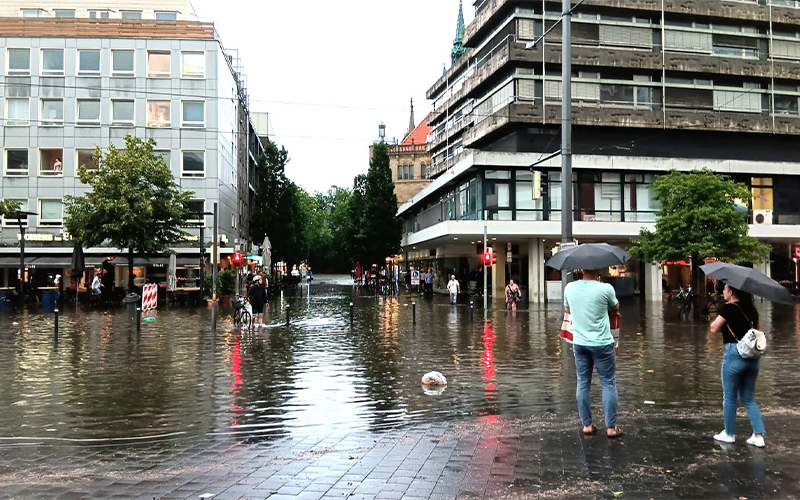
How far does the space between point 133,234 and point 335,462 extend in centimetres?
3309

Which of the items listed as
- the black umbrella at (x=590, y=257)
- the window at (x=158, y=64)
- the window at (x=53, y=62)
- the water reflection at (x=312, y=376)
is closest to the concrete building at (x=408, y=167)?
the window at (x=158, y=64)

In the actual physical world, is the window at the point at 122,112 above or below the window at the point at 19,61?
below

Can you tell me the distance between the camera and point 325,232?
128 meters

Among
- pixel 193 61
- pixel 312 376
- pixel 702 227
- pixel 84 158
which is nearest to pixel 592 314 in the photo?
pixel 312 376

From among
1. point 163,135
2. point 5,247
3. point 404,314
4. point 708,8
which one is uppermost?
point 708,8

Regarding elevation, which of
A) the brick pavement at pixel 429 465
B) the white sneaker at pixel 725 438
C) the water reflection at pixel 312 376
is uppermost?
the white sneaker at pixel 725 438

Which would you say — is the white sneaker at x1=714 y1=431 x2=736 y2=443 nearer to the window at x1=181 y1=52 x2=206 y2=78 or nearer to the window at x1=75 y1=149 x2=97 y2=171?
the window at x1=181 y1=52 x2=206 y2=78

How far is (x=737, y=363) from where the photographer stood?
275 inches

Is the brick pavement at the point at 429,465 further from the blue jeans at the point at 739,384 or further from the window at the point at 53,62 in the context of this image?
the window at the point at 53,62

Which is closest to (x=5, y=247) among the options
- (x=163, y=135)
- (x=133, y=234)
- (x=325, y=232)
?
(x=163, y=135)

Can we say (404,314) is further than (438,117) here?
No

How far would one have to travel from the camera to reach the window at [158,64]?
4753 centimetres

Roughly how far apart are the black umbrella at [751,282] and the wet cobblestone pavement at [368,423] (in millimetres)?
1466

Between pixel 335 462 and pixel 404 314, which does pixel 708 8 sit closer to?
pixel 404 314
